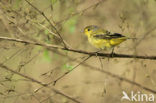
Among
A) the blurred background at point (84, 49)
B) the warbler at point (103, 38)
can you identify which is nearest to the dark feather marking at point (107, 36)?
the warbler at point (103, 38)

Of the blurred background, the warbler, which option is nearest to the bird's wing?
the warbler

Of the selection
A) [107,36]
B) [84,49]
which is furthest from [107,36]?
[84,49]

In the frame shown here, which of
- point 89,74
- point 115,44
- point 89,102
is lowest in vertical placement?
point 89,102

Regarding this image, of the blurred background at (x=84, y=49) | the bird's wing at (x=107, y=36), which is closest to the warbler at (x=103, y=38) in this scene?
the bird's wing at (x=107, y=36)

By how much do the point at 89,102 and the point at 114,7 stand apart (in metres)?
3.25

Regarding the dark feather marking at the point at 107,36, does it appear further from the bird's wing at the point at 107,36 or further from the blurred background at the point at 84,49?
the blurred background at the point at 84,49

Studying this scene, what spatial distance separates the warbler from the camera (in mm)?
5625

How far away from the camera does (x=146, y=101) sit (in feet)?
19.8

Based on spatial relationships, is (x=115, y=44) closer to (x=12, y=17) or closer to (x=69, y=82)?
(x=12, y=17)

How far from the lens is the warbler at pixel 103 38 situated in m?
5.62

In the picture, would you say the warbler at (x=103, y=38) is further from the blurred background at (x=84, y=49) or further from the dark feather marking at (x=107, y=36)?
the blurred background at (x=84, y=49)

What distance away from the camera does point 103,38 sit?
6.06m

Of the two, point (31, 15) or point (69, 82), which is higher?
point (31, 15)

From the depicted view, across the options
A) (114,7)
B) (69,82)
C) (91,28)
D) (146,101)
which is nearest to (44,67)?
(69,82)
